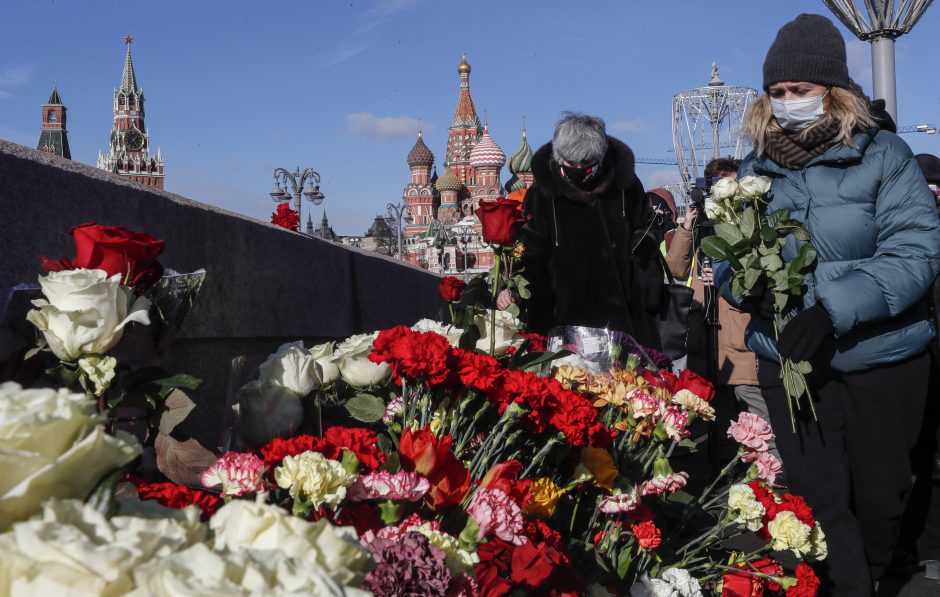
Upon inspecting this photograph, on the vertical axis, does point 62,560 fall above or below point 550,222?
below

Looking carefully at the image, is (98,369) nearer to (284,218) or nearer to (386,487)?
(386,487)

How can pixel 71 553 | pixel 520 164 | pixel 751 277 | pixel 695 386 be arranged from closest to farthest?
pixel 71 553
pixel 695 386
pixel 751 277
pixel 520 164

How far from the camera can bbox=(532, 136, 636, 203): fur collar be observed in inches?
164

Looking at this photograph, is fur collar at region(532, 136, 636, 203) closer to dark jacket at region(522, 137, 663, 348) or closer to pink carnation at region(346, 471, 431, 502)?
dark jacket at region(522, 137, 663, 348)

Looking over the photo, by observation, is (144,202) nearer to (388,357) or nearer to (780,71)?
(388,357)

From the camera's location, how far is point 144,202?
2.60 metres

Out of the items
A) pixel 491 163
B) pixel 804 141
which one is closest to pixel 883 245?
pixel 804 141

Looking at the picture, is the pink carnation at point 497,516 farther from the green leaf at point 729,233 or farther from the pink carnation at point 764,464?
the green leaf at point 729,233

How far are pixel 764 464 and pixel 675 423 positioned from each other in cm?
42

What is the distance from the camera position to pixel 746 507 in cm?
245

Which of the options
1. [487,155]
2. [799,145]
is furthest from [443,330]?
[487,155]

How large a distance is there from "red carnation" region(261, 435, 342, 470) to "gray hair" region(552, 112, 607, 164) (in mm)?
2681

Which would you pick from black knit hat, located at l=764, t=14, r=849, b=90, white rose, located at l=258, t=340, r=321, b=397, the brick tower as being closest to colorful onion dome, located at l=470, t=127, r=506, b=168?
the brick tower

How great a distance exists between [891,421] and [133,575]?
8.96 feet
